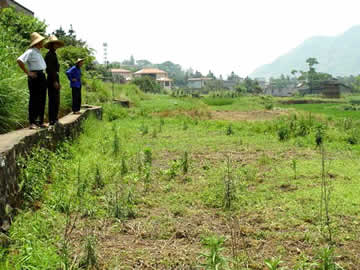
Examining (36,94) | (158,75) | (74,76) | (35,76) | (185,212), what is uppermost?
(158,75)

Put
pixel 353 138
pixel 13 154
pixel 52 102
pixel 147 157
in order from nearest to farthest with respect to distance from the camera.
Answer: pixel 13 154 → pixel 52 102 → pixel 147 157 → pixel 353 138

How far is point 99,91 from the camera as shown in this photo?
1753 cm

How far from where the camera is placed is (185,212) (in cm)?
393

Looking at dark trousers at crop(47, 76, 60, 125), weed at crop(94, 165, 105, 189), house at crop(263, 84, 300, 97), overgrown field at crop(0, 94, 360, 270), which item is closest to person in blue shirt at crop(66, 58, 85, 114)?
overgrown field at crop(0, 94, 360, 270)

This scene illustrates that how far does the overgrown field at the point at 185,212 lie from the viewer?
2.82 metres

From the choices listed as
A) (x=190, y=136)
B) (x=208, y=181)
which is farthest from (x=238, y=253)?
(x=190, y=136)

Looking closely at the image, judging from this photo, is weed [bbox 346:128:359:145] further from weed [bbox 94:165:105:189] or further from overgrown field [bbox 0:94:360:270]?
weed [bbox 94:165:105:189]

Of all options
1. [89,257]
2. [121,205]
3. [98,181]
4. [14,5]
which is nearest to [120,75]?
[14,5]

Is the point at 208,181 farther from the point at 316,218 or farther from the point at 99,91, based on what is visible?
the point at 99,91

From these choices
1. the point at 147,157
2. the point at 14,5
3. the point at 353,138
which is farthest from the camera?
the point at 14,5

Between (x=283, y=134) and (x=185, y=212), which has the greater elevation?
(x=283, y=134)

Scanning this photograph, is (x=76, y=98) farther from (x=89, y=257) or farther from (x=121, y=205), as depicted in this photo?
(x=89, y=257)

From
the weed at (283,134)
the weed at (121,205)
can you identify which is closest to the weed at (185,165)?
the weed at (121,205)

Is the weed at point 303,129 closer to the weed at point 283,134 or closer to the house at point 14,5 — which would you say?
the weed at point 283,134
